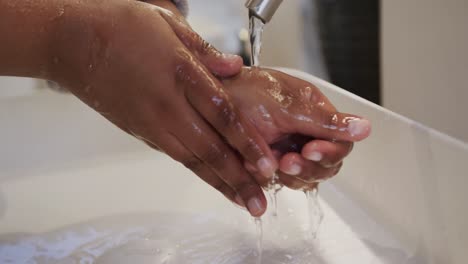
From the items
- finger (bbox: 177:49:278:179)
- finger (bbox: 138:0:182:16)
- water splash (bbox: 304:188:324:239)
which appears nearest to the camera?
finger (bbox: 177:49:278:179)

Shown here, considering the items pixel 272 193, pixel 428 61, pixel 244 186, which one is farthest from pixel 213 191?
pixel 428 61

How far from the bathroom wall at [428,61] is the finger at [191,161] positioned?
0.44 metres

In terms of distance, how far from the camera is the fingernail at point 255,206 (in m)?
0.37

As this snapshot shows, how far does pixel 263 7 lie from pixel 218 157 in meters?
0.14

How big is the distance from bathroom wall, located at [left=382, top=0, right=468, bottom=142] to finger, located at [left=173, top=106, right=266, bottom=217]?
432mm

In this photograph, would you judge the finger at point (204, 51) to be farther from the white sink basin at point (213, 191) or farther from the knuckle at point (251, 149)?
the white sink basin at point (213, 191)

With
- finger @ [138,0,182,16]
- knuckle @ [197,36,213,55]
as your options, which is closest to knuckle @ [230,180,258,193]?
knuckle @ [197,36,213,55]

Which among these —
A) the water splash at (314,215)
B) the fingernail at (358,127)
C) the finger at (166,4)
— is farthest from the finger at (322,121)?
the finger at (166,4)

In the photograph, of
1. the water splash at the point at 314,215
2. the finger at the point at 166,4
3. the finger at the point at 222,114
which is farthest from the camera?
the finger at the point at 166,4

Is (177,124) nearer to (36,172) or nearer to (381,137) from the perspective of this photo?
(381,137)

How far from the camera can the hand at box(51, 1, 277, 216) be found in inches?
13.6

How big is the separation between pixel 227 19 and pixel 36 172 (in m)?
0.78

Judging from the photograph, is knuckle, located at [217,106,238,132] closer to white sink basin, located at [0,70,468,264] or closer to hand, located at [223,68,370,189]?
hand, located at [223,68,370,189]

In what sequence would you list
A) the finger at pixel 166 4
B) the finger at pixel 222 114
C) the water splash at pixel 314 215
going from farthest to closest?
1. the finger at pixel 166 4
2. the water splash at pixel 314 215
3. the finger at pixel 222 114
